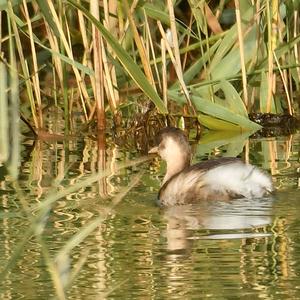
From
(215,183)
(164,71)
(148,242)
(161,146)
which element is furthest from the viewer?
(164,71)

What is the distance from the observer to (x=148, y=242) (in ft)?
18.8

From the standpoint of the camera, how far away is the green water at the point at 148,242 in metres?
4.74

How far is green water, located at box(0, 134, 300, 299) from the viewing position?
474 centimetres

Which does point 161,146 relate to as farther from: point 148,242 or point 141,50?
point 148,242

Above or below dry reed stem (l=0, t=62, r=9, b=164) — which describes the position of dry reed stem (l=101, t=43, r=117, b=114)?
above

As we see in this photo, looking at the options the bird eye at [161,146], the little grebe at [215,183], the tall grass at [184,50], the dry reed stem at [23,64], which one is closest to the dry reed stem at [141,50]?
the tall grass at [184,50]

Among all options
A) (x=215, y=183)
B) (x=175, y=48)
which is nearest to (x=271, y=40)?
(x=175, y=48)

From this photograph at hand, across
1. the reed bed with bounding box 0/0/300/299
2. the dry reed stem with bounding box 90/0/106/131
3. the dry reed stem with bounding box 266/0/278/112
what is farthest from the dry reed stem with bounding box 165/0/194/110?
the dry reed stem with bounding box 266/0/278/112

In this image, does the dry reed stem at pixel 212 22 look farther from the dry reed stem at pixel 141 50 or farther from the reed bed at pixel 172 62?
the dry reed stem at pixel 141 50

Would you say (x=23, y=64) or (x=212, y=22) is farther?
(x=212, y=22)

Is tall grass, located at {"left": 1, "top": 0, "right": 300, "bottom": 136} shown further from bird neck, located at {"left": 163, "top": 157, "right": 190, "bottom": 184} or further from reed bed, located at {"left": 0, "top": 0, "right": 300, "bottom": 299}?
bird neck, located at {"left": 163, "top": 157, "right": 190, "bottom": 184}

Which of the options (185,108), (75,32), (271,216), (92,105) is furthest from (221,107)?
(271,216)

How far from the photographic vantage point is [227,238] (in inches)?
225

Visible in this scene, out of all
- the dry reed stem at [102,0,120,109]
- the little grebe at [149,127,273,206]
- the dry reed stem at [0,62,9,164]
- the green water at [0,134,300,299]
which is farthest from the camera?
the dry reed stem at [102,0,120,109]
